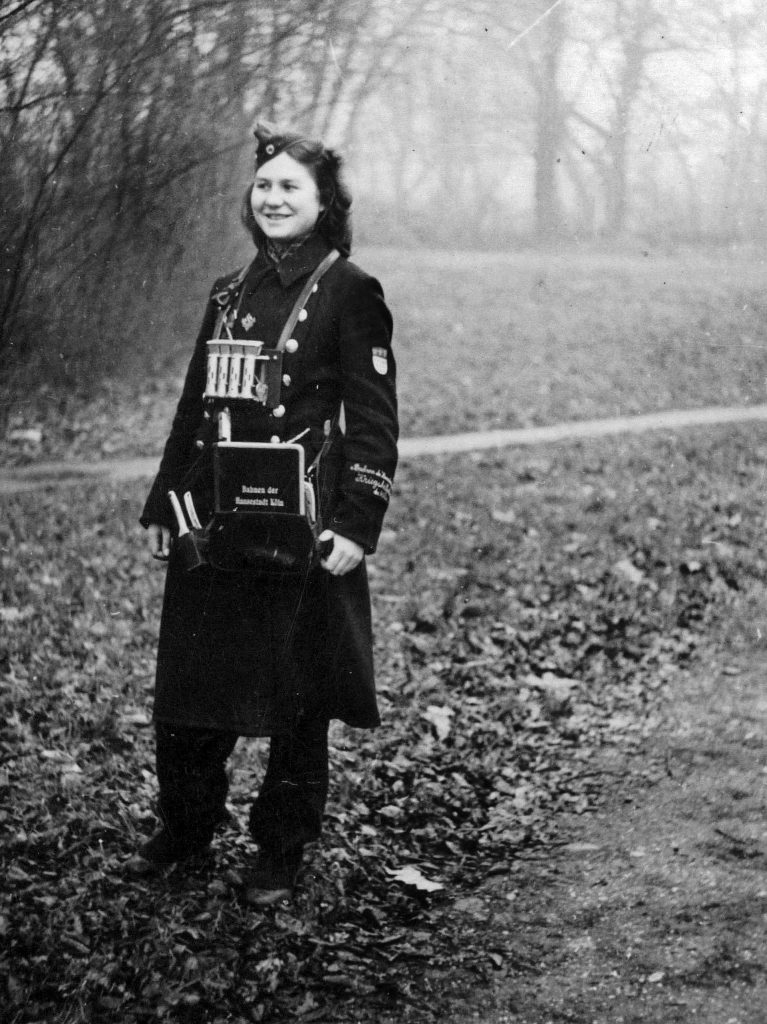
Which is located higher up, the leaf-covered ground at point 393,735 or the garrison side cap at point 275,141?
the garrison side cap at point 275,141

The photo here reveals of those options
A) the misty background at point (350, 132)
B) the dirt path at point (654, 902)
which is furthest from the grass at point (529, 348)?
the dirt path at point (654, 902)

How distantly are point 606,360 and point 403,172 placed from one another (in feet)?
9.50

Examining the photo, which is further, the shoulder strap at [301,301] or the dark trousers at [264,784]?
the dark trousers at [264,784]

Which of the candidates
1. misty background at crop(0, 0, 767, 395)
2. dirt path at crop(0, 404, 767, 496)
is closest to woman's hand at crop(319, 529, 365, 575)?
misty background at crop(0, 0, 767, 395)

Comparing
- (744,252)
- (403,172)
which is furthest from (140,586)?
(744,252)

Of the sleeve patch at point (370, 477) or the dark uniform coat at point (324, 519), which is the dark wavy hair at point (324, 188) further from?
the sleeve patch at point (370, 477)

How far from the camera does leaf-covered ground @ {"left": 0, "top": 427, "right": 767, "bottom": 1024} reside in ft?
9.95

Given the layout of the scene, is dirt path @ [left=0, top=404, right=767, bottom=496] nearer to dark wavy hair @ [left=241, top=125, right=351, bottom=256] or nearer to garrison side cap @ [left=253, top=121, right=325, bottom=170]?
dark wavy hair @ [left=241, top=125, right=351, bottom=256]

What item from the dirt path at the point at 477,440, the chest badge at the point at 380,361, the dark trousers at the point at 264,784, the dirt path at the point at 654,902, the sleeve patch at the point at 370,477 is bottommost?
the dirt path at the point at 654,902

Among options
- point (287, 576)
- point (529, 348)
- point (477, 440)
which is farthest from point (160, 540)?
point (529, 348)

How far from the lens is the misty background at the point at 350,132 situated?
3748 millimetres

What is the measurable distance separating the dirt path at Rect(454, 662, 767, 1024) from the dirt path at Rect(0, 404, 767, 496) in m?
4.71

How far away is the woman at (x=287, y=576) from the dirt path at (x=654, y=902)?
2.45ft

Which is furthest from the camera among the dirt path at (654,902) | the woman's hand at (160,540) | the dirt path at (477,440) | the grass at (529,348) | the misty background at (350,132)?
the grass at (529,348)
